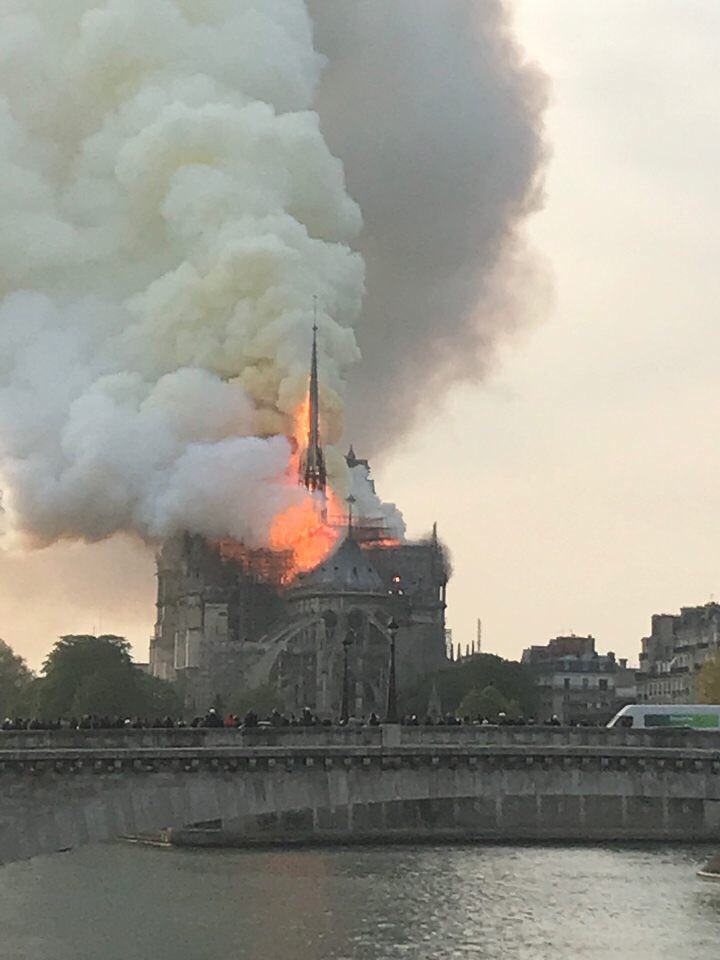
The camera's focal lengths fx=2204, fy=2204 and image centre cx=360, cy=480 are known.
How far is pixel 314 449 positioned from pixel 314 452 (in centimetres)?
67

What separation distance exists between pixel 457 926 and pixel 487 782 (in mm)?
10056

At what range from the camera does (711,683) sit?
500 ft

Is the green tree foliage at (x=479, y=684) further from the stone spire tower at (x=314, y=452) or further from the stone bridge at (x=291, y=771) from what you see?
the stone bridge at (x=291, y=771)

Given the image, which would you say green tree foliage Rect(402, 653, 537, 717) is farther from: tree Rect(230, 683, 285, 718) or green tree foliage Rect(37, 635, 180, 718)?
green tree foliage Rect(37, 635, 180, 718)

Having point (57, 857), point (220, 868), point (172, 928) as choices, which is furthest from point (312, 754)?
point (57, 857)

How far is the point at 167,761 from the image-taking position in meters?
61.3

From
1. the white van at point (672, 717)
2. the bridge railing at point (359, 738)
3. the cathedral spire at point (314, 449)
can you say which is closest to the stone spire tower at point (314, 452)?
the cathedral spire at point (314, 449)

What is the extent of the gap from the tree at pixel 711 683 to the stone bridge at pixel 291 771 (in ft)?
255

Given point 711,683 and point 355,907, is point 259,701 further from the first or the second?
point 355,907

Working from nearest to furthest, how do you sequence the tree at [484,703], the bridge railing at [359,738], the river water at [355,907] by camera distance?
the bridge railing at [359,738] < the river water at [355,907] < the tree at [484,703]

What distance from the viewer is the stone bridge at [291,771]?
60031mm

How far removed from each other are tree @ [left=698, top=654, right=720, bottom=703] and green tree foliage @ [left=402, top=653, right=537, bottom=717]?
107 feet

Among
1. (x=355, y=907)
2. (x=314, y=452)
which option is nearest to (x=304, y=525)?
(x=314, y=452)

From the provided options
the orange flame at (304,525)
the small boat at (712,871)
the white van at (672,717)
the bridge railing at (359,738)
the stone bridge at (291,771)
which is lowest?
the small boat at (712,871)
